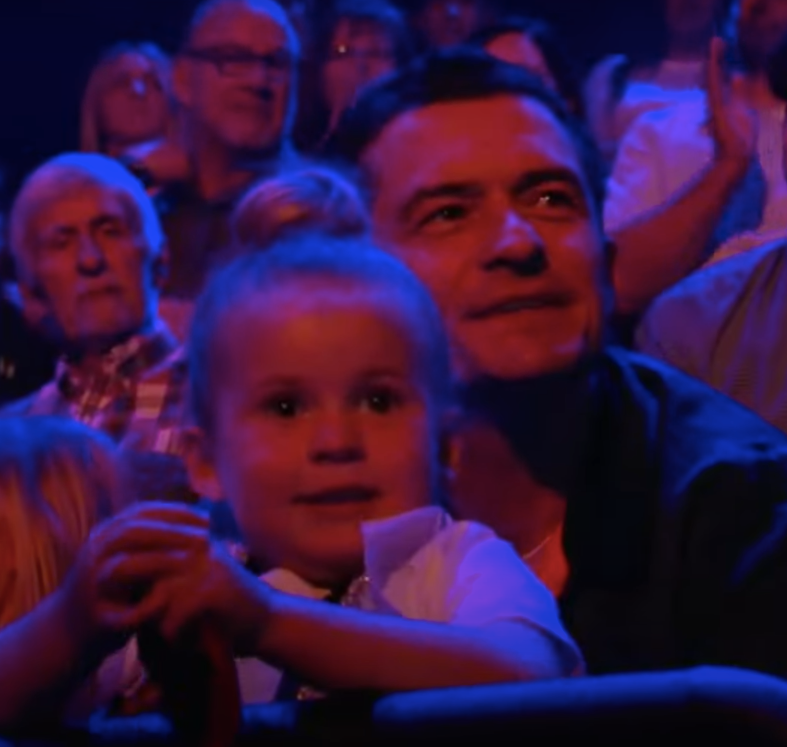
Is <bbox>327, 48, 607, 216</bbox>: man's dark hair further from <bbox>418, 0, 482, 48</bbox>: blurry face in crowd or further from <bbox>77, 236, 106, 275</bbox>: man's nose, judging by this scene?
<bbox>418, 0, 482, 48</bbox>: blurry face in crowd

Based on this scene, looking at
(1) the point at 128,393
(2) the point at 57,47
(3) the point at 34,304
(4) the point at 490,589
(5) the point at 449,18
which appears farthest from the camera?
(2) the point at 57,47

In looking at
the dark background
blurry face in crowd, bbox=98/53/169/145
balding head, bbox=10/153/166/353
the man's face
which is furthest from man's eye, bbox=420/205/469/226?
the dark background

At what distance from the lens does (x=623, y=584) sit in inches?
41.6

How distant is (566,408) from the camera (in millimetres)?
1143

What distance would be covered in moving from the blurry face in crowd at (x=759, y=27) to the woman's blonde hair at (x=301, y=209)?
2.93 ft

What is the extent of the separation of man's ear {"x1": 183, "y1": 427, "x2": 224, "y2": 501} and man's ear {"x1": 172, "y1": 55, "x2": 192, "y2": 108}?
4.41 feet

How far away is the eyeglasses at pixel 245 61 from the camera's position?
222 centimetres

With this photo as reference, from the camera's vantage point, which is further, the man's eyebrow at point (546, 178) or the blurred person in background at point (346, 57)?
the blurred person in background at point (346, 57)

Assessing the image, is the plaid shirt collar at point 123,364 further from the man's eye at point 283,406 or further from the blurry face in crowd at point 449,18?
the blurry face in crowd at point 449,18

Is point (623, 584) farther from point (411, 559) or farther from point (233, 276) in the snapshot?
point (233, 276)

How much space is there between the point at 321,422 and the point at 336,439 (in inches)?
0.8

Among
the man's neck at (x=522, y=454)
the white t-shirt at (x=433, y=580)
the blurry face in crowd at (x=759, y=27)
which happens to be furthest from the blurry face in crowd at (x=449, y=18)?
the white t-shirt at (x=433, y=580)

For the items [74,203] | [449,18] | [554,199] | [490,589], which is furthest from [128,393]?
[449,18]

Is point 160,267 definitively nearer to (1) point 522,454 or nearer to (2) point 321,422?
(1) point 522,454
